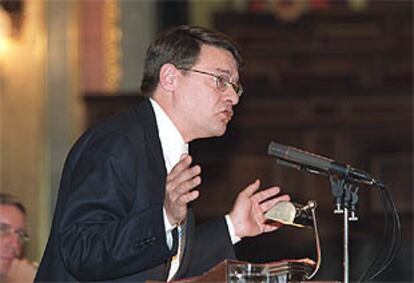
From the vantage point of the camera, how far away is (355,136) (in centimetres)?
873

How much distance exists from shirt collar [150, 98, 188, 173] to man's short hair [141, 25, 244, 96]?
0.09 meters

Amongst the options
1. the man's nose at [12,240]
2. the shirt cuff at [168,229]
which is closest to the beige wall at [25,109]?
the man's nose at [12,240]

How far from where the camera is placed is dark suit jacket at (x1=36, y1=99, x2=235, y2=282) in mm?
2914

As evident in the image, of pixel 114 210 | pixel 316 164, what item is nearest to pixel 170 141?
pixel 114 210

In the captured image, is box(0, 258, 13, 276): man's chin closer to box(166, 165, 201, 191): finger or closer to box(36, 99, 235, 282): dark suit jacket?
box(36, 99, 235, 282): dark suit jacket

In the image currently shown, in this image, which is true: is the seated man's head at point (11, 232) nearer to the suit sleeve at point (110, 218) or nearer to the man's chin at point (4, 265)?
the man's chin at point (4, 265)

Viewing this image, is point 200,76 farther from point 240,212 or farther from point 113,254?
point 113,254

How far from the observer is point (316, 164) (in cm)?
300

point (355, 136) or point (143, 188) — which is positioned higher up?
point (143, 188)

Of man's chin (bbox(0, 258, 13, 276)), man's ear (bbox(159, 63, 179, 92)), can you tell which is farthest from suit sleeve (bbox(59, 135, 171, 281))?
man's chin (bbox(0, 258, 13, 276))

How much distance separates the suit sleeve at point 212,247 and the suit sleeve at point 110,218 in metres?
0.48

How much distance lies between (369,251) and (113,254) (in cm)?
557

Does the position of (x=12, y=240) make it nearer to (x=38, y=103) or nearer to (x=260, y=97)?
(x=260, y=97)

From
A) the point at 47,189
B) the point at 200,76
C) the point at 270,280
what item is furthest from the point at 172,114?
the point at 47,189
